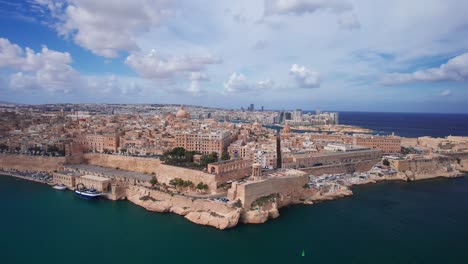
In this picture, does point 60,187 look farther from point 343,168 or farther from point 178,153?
point 343,168

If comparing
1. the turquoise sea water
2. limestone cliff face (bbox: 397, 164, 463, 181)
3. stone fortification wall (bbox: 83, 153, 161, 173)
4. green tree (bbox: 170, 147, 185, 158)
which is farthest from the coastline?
limestone cliff face (bbox: 397, 164, 463, 181)

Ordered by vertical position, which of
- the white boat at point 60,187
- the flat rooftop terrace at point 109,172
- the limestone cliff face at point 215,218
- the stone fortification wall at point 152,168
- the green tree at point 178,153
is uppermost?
the green tree at point 178,153

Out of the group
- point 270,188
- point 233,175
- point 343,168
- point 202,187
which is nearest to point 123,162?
point 202,187

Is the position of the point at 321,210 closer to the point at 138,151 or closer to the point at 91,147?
the point at 138,151

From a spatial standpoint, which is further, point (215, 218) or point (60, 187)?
point (60, 187)

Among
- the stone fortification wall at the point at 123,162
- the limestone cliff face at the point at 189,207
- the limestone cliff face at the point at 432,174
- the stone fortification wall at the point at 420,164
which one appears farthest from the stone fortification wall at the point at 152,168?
the stone fortification wall at the point at 420,164

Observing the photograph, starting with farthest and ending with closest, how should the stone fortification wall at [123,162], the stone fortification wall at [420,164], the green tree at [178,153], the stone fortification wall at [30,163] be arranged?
the stone fortification wall at [420,164] → the stone fortification wall at [30,163] → the stone fortification wall at [123,162] → the green tree at [178,153]

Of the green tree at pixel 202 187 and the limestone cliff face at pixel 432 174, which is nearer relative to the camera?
the green tree at pixel 202 187

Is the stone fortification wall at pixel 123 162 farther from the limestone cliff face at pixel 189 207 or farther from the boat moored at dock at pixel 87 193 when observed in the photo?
the boat moored at dock at pixel 87 193
